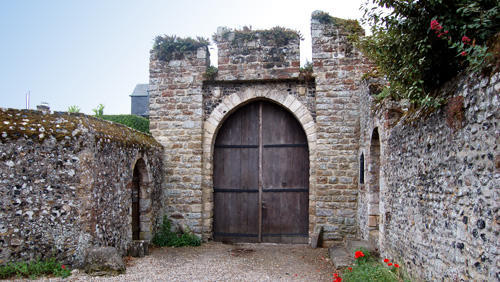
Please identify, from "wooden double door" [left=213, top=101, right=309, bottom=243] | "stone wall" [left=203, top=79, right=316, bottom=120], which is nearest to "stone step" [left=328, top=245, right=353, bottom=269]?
"wooden double door" [left=213, top=101, right=309, bottom=243]

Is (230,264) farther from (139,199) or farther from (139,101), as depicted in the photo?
(139,101)

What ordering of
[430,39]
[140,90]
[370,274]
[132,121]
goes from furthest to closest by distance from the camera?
[140,90] → [132,121] → [370,274] → [430,39]

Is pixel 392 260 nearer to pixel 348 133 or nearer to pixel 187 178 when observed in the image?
pixel 348 133

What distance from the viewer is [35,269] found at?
4168 millimetres

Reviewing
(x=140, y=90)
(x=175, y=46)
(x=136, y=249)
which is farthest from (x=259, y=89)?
(x=140, y=90)

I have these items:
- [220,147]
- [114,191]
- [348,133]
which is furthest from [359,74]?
[114,191]

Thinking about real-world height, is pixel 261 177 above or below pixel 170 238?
above

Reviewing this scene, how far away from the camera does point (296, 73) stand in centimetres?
696

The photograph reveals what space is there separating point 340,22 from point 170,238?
17.3 feet

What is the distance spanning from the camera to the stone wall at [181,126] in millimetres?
7176

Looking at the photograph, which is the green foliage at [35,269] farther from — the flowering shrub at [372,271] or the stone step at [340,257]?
the stone step at [340,257]

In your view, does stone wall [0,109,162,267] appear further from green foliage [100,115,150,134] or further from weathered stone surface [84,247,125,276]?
green foliage [100,115,150,134]

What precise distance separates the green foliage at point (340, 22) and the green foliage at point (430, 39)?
10.9ft

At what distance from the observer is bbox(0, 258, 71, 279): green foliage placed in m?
4.07
